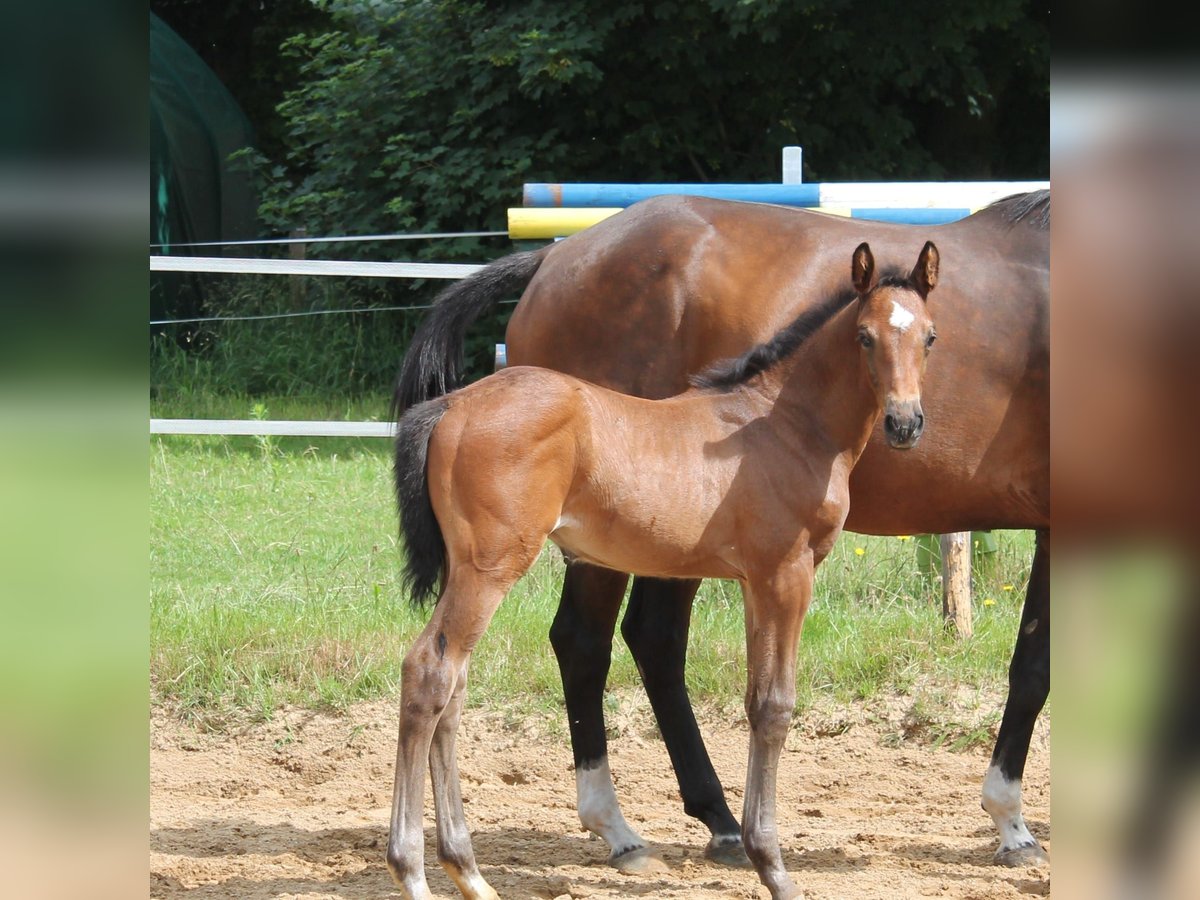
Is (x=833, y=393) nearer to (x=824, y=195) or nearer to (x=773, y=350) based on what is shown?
(x=773, y=350)

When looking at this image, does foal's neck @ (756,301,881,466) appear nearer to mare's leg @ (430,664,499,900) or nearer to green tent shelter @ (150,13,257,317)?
mare's leg @ (430,664,499,900)

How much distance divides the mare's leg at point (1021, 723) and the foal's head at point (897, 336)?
106cm

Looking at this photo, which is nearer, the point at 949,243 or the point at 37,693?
the point at 37,693

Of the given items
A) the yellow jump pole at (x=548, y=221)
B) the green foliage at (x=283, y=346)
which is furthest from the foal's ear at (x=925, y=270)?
the green foliage at (x=283, y=346)

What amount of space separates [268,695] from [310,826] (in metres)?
1.05

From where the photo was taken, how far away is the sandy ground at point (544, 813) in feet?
11.6

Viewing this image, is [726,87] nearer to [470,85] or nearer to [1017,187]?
[470,85]

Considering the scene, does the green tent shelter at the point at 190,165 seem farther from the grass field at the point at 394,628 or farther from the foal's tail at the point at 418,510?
the foal's tail at the point at 418,510

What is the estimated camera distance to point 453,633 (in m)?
2.91

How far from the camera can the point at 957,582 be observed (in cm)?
549

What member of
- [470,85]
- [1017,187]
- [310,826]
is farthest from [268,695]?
[470,85]

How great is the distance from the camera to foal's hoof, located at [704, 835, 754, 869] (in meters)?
3.74

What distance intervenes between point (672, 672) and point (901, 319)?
151 centimetres

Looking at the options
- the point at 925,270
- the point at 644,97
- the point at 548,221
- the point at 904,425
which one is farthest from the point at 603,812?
the point at 644,97
